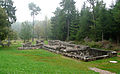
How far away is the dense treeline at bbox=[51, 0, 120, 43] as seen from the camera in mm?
19547

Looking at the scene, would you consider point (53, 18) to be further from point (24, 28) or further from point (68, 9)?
point (24, 28)

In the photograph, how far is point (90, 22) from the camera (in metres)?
27.5

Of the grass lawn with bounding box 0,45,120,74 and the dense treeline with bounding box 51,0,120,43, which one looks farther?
the dense treeline with bounding box 51,0,120,43

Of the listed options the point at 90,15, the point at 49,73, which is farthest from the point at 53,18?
the point at 49,73

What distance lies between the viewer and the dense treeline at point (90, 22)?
19547 mm

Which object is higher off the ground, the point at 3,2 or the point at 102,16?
the point at 3,2

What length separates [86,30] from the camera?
27.5m

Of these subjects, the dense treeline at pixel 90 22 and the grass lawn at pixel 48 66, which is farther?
the dense treeline at pixel 90 22

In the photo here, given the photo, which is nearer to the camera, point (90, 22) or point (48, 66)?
point (48, 66)

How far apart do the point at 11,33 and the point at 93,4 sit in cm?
1909

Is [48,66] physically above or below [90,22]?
below

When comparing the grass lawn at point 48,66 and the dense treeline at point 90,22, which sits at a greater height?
the dense treeline at point 90,22

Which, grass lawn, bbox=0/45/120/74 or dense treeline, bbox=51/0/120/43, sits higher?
dense treeline, bbox=51/0/120/43

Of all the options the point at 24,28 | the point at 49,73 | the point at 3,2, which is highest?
the point at 3,2
